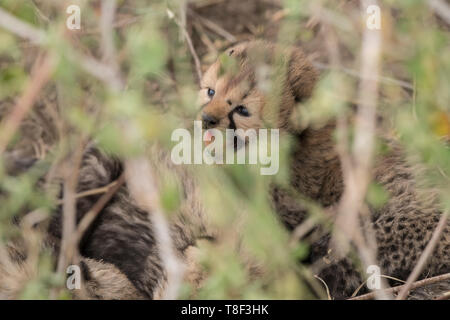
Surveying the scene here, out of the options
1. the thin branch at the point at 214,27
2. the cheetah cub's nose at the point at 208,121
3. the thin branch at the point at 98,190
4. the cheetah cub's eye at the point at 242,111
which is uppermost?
the thin branch at the point at 214,27

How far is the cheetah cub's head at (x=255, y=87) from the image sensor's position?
8.13 feet

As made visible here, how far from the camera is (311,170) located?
8.64ft

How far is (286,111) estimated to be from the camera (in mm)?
2574

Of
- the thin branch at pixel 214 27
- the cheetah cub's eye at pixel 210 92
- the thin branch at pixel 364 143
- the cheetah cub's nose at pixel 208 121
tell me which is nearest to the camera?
the thin branch at pixel 364 143

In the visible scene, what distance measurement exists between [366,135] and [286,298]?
0.60m

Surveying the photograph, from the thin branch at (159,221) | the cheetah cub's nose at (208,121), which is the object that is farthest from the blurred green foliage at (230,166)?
the cheetah cub's nose at (208,121)

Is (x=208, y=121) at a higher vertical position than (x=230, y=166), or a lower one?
higher

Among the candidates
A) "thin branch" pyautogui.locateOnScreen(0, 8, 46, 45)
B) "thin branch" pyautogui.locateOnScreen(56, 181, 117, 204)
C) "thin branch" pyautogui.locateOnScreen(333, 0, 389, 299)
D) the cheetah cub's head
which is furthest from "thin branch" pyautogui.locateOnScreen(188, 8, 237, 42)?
"thin branch" pyautogui.locateOnScreen(0, 8, 46, 45)

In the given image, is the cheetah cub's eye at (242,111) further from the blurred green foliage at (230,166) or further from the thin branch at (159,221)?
the thin branch at (159,221)

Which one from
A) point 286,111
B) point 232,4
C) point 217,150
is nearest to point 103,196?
point 217,150

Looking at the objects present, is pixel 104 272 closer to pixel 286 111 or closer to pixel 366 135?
pixel 286 111

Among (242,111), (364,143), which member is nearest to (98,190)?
(242,111)

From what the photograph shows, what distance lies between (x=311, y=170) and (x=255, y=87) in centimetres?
46

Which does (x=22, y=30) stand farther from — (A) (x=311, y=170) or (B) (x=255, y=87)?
(A) (x=311, y=170)
